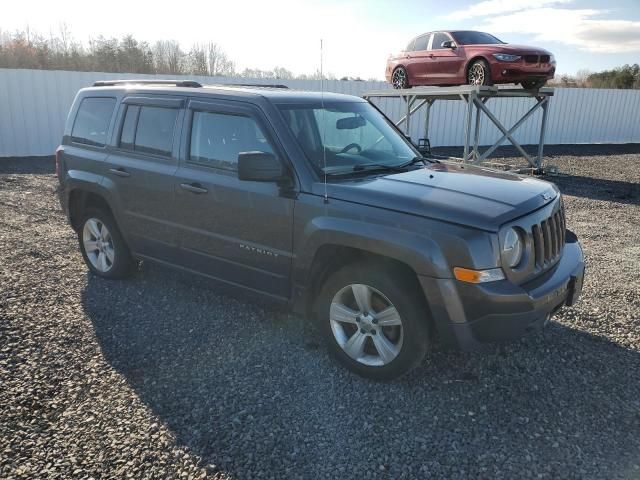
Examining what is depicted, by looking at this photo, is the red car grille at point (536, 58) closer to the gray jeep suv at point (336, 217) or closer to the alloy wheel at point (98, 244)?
the gray jeep suv at point (336, 217)

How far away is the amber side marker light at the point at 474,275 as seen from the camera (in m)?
2.95

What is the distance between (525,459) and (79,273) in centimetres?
485

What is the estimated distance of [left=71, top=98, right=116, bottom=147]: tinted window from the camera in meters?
5.04

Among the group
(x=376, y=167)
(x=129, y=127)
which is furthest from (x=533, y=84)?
(x=129, y=127)

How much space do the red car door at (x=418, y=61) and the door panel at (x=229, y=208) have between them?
34.1 ft

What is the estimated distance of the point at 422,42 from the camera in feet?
44.5

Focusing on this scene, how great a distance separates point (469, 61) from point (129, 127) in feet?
31.8

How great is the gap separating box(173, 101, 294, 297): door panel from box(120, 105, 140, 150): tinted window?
78 cm

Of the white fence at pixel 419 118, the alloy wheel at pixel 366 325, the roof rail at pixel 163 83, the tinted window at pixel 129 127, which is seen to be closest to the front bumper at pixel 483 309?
the alloy wheel at pixel 366 325

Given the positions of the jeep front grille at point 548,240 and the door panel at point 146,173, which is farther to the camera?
the door panel at point 146,173

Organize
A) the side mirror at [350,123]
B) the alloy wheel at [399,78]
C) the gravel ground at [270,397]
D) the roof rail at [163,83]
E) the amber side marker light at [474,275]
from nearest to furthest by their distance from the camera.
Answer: the gravel ground at [270,397], the amber side marker light at [474,275], the side mirror at [350,123], the roof rail at [163,83], the alloy wheel at [399,78]

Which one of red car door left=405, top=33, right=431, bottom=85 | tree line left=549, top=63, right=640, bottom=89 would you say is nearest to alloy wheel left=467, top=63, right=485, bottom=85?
red car door left=405, top=33, right=431, bottom=85

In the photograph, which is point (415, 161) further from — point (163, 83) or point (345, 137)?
point (163, 83)

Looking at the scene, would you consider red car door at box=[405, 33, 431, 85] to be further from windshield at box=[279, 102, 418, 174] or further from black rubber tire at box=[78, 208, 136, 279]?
black rubber tire at box=[78, 208, 136, 279]
